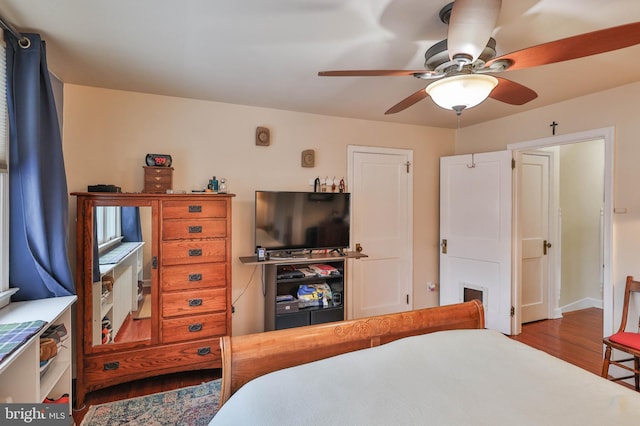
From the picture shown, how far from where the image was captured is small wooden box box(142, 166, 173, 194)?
2.66 meters

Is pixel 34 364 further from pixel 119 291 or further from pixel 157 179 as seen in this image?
pixel 157 179

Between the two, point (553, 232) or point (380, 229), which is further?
point (553, 232)

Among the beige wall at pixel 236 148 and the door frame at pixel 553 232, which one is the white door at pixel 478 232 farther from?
the door frame at pixel 553 232

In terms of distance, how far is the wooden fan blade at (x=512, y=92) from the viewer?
1651mm

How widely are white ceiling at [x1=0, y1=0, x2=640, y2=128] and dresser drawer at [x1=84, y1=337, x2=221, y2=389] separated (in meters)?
2.10

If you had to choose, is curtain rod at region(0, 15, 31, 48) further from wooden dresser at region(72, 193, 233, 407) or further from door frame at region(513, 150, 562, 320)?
A: door frame at region(513, 150, 562, 320)

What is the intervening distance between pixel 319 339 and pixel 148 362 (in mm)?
1645

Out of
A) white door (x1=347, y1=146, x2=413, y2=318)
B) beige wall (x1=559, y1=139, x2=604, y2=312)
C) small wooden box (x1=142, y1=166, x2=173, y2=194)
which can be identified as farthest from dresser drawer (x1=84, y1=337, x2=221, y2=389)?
beige wall (x1=559, y1=139, x2=604, y2=312)

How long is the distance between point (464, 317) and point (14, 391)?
2.43m

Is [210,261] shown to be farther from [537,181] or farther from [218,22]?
[537,181]

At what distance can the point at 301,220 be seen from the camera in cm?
306

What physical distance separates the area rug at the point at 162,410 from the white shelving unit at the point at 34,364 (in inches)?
11.9

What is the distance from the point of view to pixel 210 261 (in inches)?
102

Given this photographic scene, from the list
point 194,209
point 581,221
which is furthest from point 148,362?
point 581,221
